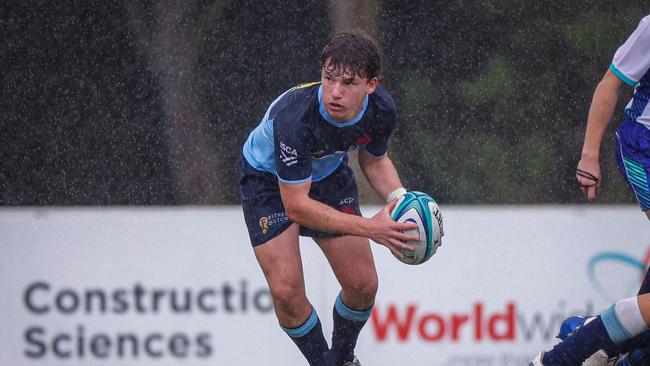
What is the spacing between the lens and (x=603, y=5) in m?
8.09

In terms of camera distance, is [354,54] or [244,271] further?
[244,271]

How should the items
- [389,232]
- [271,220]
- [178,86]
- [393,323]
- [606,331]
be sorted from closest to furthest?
[389,232]
[606,331]
[271,220]
[393,323]
[178,86]

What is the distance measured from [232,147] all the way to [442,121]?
1570mm

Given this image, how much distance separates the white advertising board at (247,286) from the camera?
252 inches

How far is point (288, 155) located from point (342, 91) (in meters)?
0.34

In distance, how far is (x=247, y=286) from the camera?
21.4 feet

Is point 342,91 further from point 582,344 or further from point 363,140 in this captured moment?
point 582,344

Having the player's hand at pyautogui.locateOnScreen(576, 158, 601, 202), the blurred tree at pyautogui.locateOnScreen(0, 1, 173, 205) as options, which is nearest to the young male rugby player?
the player's hand at pyautogui.locateOnScreen(576, 158, 601, 202)

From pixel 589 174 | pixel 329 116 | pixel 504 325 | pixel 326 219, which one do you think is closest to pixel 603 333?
pixel 589 174

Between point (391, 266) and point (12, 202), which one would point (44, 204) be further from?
point (391, 266)

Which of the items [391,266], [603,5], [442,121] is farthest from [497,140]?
[391,266]

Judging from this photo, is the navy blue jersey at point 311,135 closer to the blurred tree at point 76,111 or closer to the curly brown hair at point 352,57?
the curly brown hair at point 352,57

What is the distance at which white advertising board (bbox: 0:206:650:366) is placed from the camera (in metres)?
6.41

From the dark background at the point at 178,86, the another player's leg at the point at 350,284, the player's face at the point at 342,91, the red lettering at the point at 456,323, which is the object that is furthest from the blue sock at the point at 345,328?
the dark background at the point at 178,86
